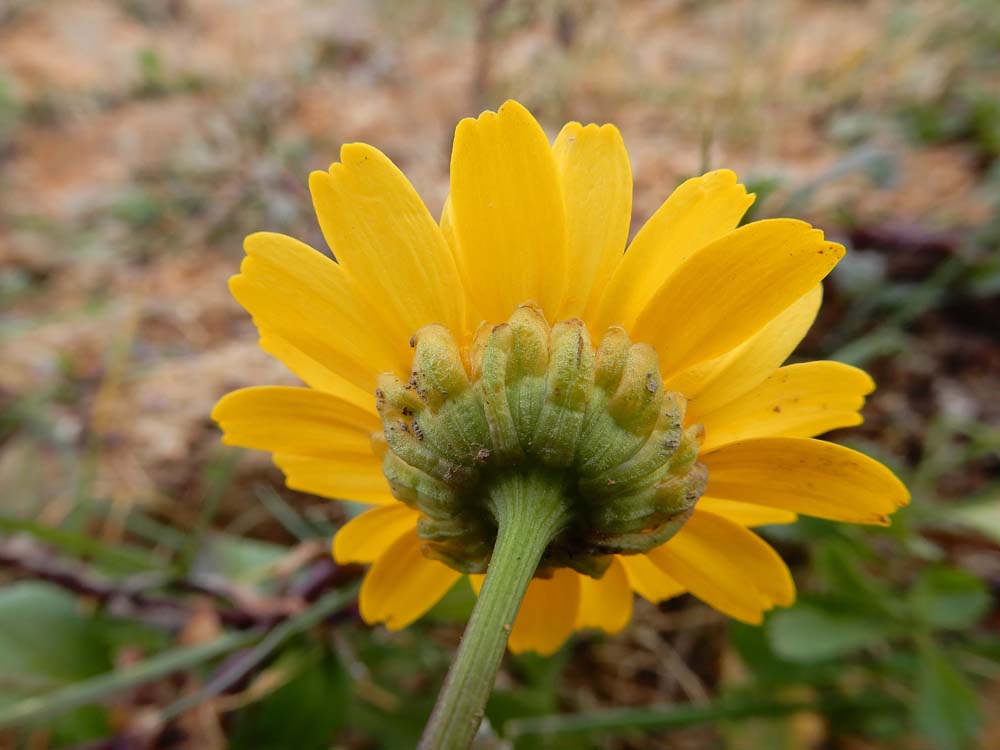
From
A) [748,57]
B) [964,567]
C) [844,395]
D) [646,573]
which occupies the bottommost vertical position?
[646,573]

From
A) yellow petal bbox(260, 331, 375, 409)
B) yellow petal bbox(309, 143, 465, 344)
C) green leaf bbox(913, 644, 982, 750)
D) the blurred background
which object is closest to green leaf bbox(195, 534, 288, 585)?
the blurred background

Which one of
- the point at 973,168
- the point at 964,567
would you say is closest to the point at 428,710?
the point at 964,567

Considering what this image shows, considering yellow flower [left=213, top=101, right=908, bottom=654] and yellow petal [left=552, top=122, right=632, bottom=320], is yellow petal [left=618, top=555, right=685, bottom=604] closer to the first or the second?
yellow flower [left=213, top=101, right=908, bottom=654]

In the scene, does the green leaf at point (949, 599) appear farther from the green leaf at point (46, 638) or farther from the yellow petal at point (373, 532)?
the green leaf at point (46, 638)

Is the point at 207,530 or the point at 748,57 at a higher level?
the point at 748,57

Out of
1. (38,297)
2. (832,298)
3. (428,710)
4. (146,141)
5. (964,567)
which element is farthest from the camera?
(146,141)

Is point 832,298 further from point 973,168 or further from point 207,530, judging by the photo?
point 207,530
